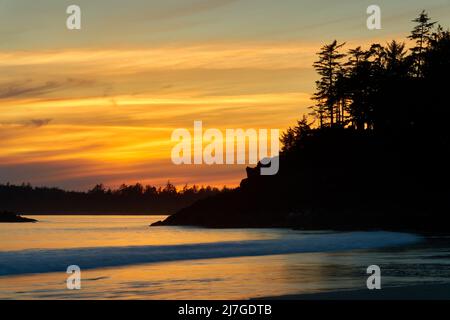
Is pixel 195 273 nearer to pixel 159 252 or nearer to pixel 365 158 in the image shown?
pixel 159 252

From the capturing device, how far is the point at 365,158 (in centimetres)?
10738

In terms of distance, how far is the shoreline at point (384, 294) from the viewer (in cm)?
2178

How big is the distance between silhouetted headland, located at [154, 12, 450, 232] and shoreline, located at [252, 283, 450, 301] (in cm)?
6363

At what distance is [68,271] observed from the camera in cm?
3438

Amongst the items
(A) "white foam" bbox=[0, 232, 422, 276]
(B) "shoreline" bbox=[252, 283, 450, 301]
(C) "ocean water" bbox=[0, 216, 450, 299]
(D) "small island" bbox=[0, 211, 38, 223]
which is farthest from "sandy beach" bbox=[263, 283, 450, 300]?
(D) "small island" bbox=[0, 211, 38, 223]

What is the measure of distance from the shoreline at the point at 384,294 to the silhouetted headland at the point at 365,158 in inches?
2505

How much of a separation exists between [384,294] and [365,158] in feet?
283

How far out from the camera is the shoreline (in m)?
21.8

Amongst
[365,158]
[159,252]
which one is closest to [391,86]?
[365,158]

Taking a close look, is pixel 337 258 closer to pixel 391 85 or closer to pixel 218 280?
pixel 218 280

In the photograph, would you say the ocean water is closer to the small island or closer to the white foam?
the white foam

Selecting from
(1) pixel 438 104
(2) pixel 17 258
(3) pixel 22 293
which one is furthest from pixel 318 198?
(3) pixel 22 293

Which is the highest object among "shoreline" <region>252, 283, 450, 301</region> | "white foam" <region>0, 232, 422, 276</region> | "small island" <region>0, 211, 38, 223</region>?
"shoreline" <region>252, 283, 450, 301</region>
